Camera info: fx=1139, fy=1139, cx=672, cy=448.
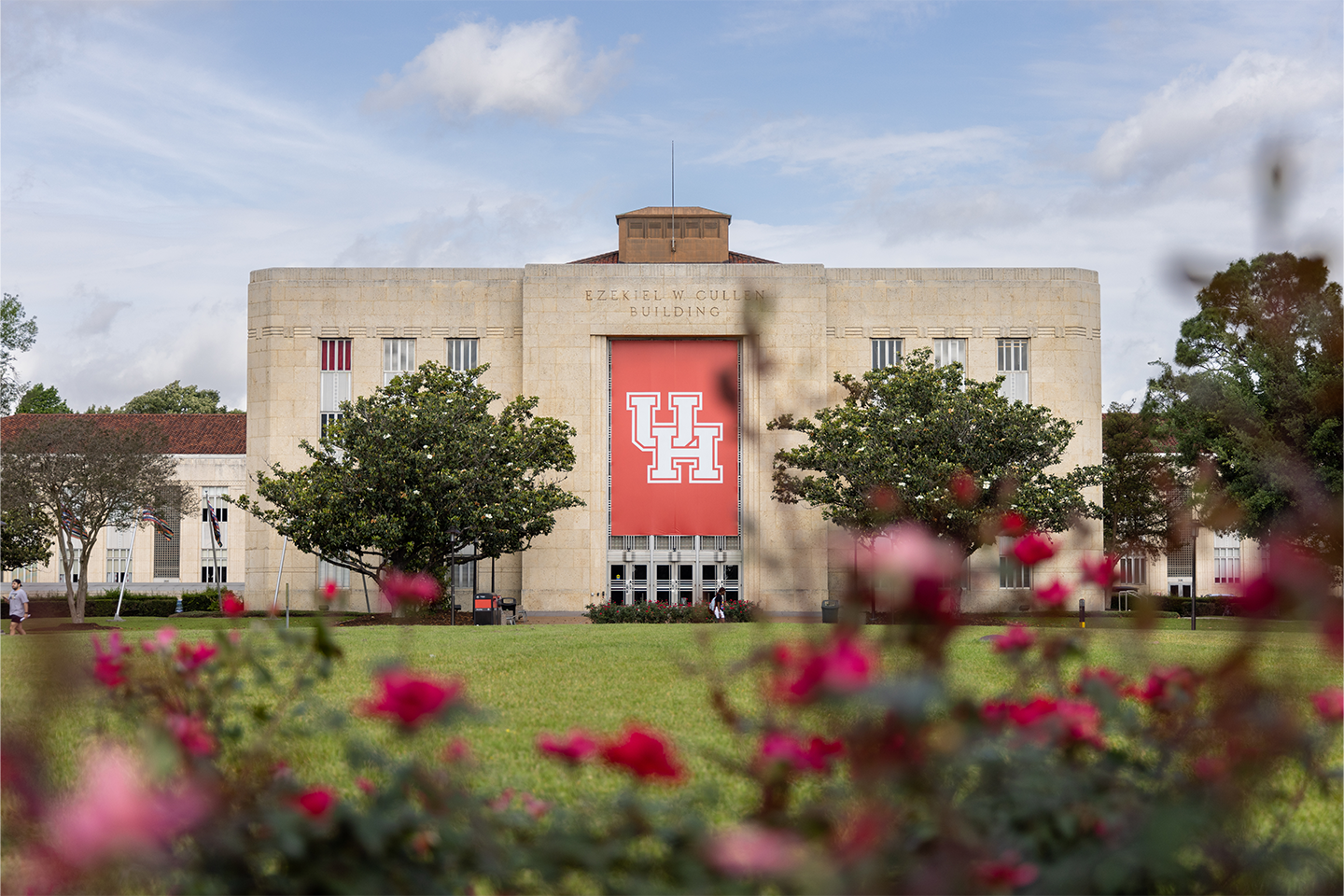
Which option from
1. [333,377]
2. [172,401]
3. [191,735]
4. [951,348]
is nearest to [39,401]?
[172,401]

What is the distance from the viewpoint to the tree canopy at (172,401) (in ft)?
275

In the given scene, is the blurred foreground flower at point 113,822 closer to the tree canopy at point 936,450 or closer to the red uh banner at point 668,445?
the tree canopy at point 936,450

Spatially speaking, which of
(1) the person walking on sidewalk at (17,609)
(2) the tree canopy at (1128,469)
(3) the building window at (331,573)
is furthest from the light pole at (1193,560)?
(3) the building window at (331,573)

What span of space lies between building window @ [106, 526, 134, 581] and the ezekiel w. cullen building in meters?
15.7

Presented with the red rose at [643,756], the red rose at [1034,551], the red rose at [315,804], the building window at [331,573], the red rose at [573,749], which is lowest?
the building window at [331,573]

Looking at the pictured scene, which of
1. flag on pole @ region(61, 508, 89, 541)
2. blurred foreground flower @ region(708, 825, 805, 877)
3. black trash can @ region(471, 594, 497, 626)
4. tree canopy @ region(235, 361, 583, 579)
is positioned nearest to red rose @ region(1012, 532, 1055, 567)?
blurred foreground flower @ region(708, 825, 805, 877)

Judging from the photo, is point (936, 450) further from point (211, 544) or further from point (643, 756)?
point (211, 544)

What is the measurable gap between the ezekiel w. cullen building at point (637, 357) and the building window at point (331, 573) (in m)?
0.12

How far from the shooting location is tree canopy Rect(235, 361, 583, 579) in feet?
111

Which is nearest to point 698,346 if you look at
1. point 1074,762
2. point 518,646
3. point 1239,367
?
point 1239,367

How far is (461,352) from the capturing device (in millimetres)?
44938

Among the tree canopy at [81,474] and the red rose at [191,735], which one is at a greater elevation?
the tree canopy at [81,474]

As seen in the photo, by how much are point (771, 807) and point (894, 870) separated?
0.46 meters

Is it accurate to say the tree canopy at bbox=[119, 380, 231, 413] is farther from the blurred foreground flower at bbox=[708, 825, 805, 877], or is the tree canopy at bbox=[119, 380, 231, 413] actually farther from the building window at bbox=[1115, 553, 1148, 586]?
the blurred foreground flower at bbox=[708, 825, 805, 877]
